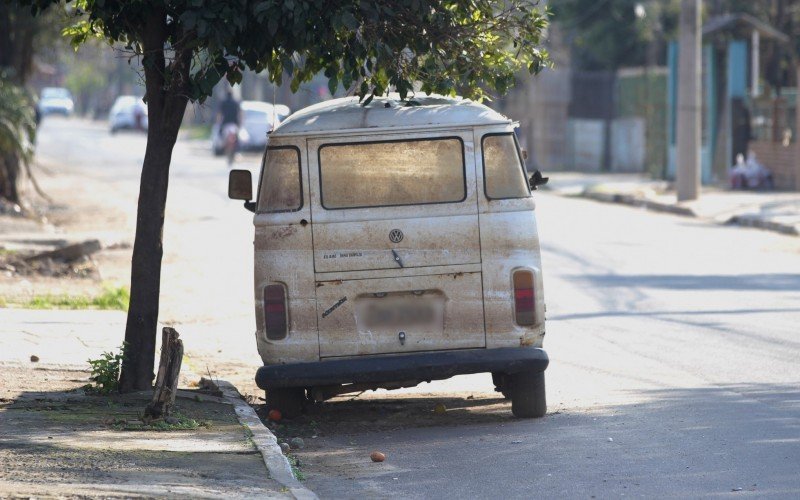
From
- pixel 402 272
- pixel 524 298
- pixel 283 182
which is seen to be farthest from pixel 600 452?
pixel 283 182

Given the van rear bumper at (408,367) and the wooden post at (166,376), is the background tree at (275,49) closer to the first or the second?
the wooden post at (166,376)

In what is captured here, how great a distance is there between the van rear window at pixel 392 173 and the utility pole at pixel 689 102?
56.7 ft

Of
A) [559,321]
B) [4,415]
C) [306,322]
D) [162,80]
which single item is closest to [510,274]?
[306,322]

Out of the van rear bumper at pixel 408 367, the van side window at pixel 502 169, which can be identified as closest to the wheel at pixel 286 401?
the van rear bumper at pixel 408 367

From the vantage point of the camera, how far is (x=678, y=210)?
23453 mm

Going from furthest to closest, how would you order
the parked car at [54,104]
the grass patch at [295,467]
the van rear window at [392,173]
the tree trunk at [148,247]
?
the parked car at [54,104] → the tree trunk at [148,247] → the van rear window at [392,173] → the grass patch at [295,467]

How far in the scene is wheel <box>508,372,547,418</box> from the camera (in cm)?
781

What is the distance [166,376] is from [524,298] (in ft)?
7.13

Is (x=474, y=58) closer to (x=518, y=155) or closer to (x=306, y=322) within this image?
(x=518, y=155)

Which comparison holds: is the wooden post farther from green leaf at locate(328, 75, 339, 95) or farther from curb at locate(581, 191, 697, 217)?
curb at locate(581, 191, 697, 217)

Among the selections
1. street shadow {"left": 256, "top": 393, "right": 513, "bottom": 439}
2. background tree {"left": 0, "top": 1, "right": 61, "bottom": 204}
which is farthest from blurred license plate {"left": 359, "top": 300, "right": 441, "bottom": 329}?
background tree {"left": 0, "top": 1, "right": 61, "bottom": 204}

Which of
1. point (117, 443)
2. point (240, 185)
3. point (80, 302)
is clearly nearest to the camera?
point (117, 443)

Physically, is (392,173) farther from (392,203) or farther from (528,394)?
(528,394)

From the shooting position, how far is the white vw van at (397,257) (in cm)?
762
